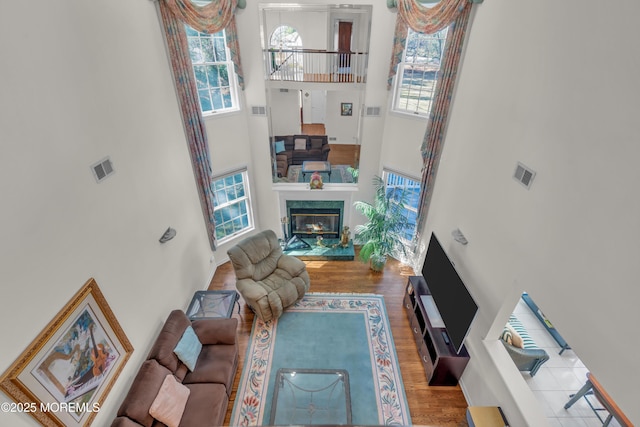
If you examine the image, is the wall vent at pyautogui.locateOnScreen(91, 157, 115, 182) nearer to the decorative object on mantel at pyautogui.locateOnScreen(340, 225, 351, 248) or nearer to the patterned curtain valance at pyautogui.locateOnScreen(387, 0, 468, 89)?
the patterned curtain valance at pyautogui.locateOnScreen(387, 0, 468, 89)

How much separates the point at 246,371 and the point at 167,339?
1287mm

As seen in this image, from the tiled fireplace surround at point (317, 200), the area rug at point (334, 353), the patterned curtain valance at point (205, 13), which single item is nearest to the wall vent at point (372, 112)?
the tiled fireplace surround at point (317, 200)

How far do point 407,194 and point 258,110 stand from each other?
10.6 ft

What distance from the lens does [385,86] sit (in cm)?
552

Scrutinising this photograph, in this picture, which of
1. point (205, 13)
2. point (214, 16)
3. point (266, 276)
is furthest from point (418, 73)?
point (266, 276)

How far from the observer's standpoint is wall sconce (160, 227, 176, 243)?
159 inches

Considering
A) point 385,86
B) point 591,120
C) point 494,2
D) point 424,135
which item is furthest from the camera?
point 385,86

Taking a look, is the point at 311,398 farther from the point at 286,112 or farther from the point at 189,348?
the point at 286,112

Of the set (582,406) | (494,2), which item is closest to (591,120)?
(494,2)

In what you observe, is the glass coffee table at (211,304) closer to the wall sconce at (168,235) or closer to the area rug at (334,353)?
the area rug at (334,353)

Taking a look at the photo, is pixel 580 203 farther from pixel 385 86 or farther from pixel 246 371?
pixel 246 371

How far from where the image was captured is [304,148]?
906cm

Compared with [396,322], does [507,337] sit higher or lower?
higher

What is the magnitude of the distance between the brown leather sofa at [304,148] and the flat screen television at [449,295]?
501cm
